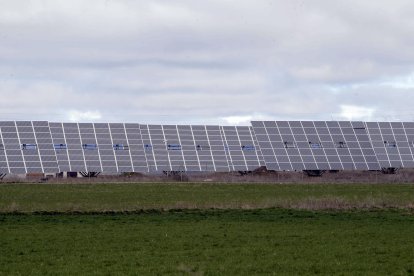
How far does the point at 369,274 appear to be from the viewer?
704 inches

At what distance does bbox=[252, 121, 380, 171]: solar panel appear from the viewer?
7944cm

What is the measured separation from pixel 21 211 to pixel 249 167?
44721 millimetres

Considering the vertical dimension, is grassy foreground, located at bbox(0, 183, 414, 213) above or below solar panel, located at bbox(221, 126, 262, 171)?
below

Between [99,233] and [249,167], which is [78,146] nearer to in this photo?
[249,167]

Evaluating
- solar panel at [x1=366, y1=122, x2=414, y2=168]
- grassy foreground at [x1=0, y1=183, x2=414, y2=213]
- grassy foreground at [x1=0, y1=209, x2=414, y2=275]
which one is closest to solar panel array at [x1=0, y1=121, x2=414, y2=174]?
solar panel at [x1=366, y1=122, x2=414, y2=168]

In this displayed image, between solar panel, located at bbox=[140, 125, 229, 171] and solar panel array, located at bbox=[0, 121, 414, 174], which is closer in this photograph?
solar panel array, located at bbox=[0, 121, 414, 174]

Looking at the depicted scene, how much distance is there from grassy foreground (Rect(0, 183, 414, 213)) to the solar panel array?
15006 millimetres

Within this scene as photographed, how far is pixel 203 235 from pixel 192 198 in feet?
65.8

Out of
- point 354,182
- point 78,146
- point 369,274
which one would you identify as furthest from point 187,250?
point 78,146

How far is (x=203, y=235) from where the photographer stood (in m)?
26.9

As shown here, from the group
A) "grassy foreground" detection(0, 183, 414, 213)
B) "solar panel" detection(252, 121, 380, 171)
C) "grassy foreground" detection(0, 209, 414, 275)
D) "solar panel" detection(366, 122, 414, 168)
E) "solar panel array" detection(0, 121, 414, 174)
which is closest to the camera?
"grassy foreground" detection(0, 209, 414, 275)

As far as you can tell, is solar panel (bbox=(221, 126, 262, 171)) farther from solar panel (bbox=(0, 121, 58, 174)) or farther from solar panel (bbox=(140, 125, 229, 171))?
solar panel (bbox=(0, 121, 58, 174))

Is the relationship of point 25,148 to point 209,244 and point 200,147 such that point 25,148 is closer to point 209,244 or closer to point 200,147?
point 200,147

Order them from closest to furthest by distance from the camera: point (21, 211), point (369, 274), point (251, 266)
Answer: point (369, 274), point (251, 266), point (21, 211)
